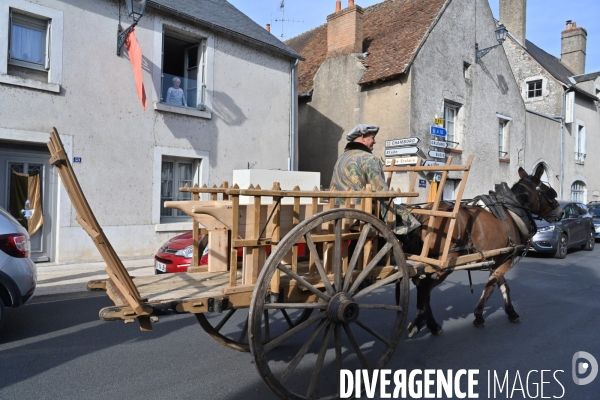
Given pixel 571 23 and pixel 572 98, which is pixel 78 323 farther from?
pixel 571 23

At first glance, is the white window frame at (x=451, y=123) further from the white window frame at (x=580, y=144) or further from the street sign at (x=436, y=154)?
the white window frame at (x=580, y=144)

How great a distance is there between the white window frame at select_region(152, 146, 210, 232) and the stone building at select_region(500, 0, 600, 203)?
1514cm

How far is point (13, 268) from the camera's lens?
4.79m

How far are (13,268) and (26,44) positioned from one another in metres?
6.06

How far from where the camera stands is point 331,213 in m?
3.05

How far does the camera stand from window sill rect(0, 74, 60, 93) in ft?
27.4

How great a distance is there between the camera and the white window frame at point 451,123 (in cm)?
1591

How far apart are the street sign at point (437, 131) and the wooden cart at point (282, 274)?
430 inches

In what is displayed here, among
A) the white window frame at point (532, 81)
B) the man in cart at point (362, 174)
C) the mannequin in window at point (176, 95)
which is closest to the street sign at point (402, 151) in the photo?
the mannequin in window at point (176, 95)

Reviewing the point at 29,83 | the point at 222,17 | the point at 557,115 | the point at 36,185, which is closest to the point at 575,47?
the point at 557,115

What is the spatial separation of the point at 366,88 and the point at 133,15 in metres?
8.23

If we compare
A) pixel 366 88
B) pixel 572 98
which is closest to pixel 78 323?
pixel 366 88

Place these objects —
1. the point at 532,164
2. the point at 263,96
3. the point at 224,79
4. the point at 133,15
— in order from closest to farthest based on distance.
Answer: the point at 133,15 < the point at 224,79 < the point at 263,96 < the point at 532,164

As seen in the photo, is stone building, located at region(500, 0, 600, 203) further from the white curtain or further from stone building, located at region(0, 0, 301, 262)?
the white curtain
